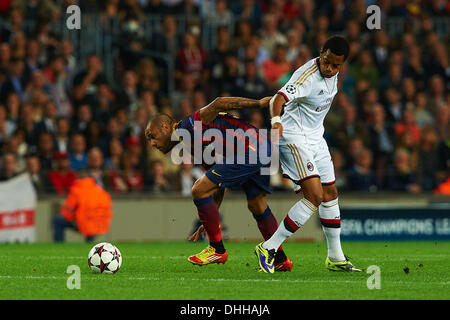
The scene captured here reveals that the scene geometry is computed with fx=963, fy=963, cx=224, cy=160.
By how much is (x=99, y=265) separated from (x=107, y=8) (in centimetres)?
1127

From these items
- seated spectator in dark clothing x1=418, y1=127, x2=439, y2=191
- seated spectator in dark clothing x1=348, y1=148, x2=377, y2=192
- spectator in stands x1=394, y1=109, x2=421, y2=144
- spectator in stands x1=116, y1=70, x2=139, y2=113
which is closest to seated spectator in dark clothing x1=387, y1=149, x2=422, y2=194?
seated spectator in dark clothing x1=418, y1=127, x2=439, y2=191

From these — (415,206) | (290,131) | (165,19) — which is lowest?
(415,206)

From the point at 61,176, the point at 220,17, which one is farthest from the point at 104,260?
the point at 220,17

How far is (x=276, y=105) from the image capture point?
912 centimetres

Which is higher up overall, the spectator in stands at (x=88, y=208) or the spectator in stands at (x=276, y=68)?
the spectator in stands at (x=276, y=68)

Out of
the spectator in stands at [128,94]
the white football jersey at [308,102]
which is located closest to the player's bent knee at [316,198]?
the white football jersey at [308,102]

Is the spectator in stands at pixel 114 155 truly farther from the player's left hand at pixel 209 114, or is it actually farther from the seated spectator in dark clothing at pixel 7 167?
the player's left hand at pixel 209 114

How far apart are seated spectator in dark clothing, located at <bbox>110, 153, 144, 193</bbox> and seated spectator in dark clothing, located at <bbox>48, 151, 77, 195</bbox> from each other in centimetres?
74

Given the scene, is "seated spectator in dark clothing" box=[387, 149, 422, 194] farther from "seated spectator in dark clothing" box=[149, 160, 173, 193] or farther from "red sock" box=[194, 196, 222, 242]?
"red sock" box=[194, 196, 222, 242]

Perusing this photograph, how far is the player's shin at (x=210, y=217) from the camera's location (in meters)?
9.98

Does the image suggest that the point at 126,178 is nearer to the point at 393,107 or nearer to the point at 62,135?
the point at 62,135

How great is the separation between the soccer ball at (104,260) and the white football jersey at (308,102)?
215 centimetres
